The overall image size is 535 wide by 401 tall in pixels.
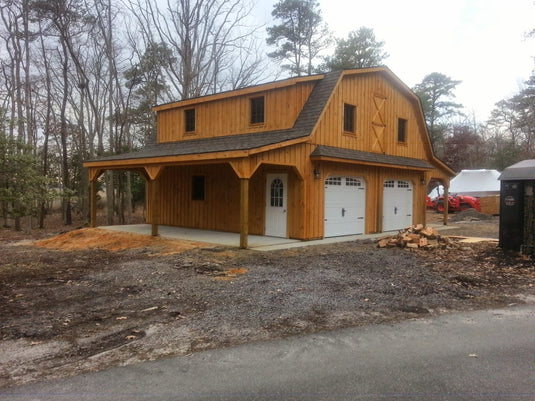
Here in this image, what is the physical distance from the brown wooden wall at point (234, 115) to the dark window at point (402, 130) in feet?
16.8

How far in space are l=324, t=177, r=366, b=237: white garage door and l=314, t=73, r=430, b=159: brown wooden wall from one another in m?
1.29

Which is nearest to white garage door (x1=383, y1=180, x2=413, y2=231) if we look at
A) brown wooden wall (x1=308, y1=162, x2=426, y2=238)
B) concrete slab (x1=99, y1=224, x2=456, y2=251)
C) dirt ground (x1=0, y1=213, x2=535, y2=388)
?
brown wooden wall (x1=308, y1=162, x2=426, y2=238)

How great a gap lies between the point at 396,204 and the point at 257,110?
6749mm

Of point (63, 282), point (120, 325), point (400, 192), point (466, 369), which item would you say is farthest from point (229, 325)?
point (400, 192)

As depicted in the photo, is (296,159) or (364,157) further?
(364,157)

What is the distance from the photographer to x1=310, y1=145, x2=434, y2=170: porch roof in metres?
12.5

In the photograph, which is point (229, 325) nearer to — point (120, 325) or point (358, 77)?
point (120, 325)

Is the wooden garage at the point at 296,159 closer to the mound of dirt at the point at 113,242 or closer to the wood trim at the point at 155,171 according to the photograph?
the wood trim at the point at 155,171

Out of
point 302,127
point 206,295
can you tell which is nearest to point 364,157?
point 302,127

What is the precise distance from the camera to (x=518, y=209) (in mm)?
9461

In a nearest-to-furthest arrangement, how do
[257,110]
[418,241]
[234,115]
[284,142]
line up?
1. [418,241]
2. [284,142]
3. [257,110]
4. [234,115]

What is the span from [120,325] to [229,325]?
128 cm

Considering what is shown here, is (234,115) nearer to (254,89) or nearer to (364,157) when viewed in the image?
(254,89)

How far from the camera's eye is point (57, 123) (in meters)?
25.4
